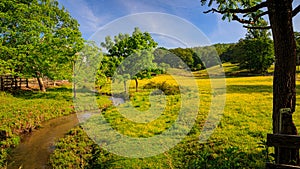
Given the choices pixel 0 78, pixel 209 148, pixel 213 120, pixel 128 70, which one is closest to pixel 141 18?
pixel 213 120

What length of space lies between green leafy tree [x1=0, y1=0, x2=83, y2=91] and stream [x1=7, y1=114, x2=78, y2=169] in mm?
8918

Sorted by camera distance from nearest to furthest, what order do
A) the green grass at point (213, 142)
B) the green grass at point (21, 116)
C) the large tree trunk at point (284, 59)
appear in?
the large tree trunk at point (284, 59)
the green grass at point (213, 142)
the green grass at point (21, 116)

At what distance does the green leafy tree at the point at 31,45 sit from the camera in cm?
2070

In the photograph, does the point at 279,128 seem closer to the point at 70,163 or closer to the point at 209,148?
the point at 209,148

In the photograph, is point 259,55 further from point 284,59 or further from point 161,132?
point 284,59

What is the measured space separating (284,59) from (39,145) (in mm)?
10465

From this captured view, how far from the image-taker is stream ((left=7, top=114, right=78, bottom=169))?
8.02m

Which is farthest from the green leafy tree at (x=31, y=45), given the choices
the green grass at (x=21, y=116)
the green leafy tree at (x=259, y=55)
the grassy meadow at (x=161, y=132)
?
the green leafy tree at (x=259, y=55)

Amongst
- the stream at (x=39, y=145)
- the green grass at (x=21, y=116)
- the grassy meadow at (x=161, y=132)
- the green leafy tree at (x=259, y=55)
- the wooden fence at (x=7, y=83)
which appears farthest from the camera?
the green leafy tree at (x=259, y=55)

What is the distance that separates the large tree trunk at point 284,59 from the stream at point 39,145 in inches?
312

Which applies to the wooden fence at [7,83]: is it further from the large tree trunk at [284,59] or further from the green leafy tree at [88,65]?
the large tree trunk at [284,59]

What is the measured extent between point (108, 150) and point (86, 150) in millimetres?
1275

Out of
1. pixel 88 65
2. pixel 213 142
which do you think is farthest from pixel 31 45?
pixel 213 142

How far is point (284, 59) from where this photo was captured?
425 centimetres
